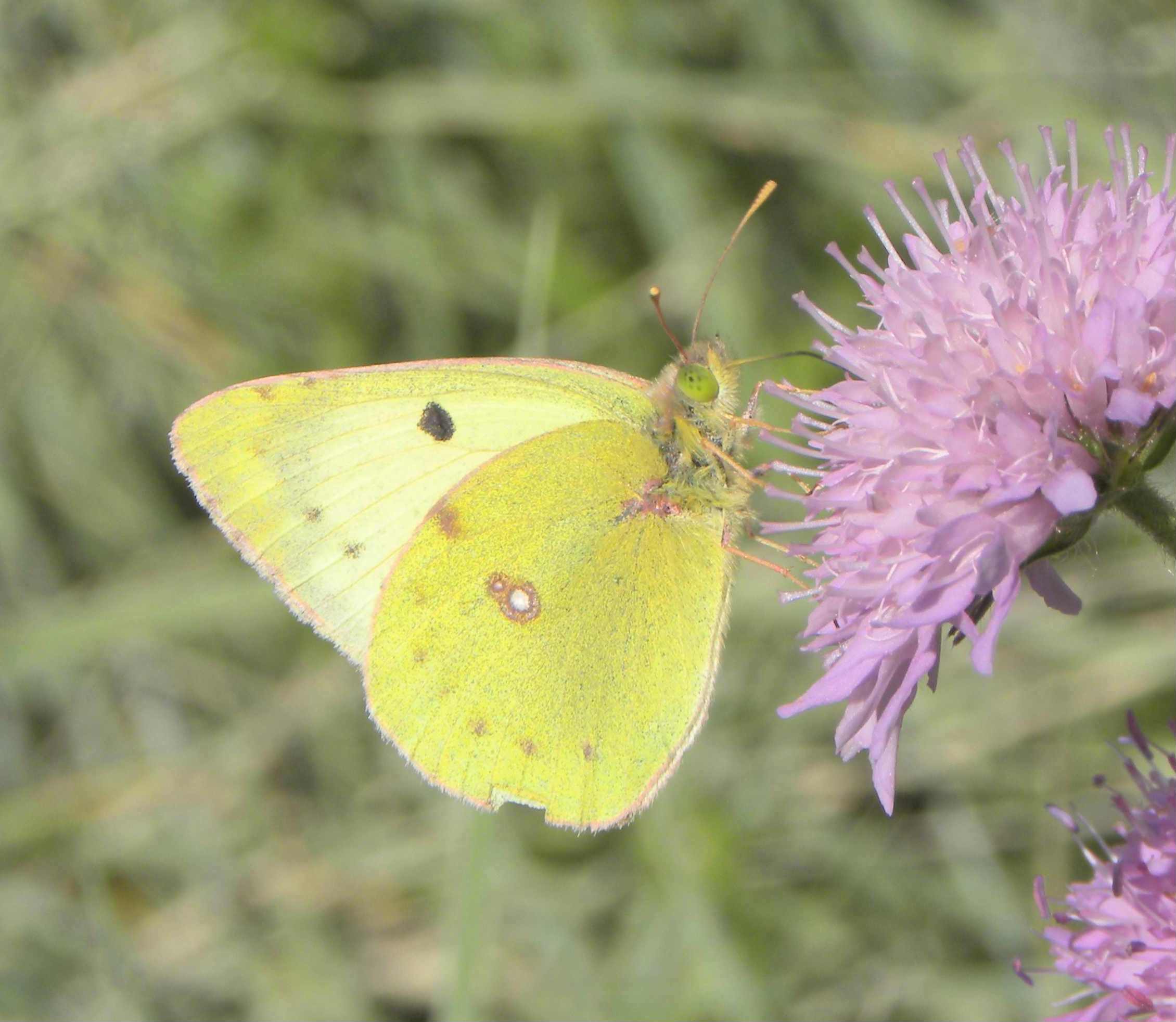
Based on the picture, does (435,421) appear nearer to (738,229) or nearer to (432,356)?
(738,229)

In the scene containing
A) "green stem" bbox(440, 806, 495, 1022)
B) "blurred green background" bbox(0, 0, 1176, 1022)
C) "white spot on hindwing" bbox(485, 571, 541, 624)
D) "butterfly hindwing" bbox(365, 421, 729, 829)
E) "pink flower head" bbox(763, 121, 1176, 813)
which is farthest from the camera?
"blurred green background" bbox(0, 0, 1176, 1022)

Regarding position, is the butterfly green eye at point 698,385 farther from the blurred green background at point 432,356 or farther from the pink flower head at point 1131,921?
the pink flower head at point 1131,921

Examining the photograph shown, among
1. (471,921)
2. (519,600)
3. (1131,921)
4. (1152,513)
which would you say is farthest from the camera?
(471,921)

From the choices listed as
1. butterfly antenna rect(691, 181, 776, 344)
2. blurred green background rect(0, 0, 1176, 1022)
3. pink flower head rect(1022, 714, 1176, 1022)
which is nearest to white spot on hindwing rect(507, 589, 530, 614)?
butterfly antenna rect(691, 181, 776, 344)

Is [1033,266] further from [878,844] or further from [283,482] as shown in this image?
[878,844]

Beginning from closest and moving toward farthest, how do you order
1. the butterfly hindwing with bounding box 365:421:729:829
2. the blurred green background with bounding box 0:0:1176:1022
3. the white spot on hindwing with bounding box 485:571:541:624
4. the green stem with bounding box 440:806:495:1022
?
the butterfly hindwing with bounding box 365:421:729:829, the white spot on hindwing with bounding box 485:571:541:624, the green stem with bounding box 440:806:495:1022, the blurred green background with bounding box 0:0:1176:1022

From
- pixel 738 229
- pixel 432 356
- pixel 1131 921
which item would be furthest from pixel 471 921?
pixel 432 356

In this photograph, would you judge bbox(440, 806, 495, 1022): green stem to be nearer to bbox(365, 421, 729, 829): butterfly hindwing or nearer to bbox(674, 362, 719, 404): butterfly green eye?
bbox(365, 421, 729, 829): butterfly hindwing
